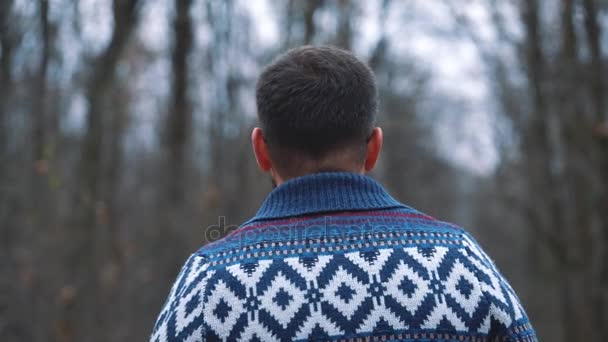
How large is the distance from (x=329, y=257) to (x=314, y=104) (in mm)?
389

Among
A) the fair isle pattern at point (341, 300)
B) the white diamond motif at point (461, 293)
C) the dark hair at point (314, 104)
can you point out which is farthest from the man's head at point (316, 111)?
the white diamond motif at point (461, 293)

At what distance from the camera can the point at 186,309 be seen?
154 centimetres

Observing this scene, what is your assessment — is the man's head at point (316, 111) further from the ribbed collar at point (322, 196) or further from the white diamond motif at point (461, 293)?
the white diamond motif at point (461, 293)

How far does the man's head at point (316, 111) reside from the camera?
1.62m

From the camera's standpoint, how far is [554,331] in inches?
573

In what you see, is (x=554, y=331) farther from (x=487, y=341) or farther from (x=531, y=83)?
(x=487, y=341)

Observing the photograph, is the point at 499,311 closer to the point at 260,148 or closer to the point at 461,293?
the point at 461,293

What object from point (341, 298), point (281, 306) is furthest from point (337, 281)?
point (281, 306)

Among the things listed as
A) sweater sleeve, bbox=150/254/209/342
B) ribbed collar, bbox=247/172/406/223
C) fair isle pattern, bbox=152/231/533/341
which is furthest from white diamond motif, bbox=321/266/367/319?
sweater sleeve, bbox=150/254/209/342

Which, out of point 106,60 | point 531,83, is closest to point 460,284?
point 106,60

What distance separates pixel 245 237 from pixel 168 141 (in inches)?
313

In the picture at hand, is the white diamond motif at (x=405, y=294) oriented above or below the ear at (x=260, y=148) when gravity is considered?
below

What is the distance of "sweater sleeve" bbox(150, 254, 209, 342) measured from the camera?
4.97 feet

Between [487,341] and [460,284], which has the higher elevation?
[460,284]
